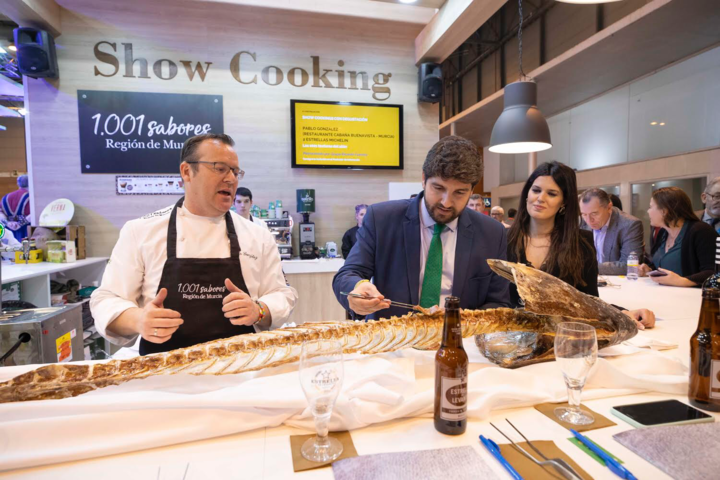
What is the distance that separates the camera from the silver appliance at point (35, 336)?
165 cm

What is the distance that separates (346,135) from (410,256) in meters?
3.38

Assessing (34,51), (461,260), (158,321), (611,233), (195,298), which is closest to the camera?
(158,321)

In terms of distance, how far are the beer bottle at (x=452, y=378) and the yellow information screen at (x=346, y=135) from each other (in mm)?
4204

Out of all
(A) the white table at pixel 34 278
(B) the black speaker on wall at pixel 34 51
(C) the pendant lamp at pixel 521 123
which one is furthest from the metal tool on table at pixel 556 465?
(B) the black speaker on wall at pixel 34 51

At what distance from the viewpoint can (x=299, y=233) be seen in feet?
16.3

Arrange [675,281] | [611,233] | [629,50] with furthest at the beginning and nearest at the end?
[629,50] < [611,233] < [675,281]

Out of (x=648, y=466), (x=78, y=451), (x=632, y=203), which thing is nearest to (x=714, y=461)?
(x=648, y=466)

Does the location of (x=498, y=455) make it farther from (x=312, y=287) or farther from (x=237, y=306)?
(x=312, y=287)

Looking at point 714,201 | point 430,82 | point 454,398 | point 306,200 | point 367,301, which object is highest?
point 430,82

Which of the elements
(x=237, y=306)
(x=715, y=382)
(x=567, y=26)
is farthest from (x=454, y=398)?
(x=567, y=26)

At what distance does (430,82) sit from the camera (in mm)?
4984

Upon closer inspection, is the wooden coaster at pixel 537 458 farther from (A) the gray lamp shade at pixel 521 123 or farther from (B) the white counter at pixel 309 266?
(B) the white counter at pixel 309 266

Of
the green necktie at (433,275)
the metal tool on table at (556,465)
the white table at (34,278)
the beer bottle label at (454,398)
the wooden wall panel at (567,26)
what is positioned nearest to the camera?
the metal tool on table at (556,465)

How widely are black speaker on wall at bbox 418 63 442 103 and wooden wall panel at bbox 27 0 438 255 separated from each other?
180mm
